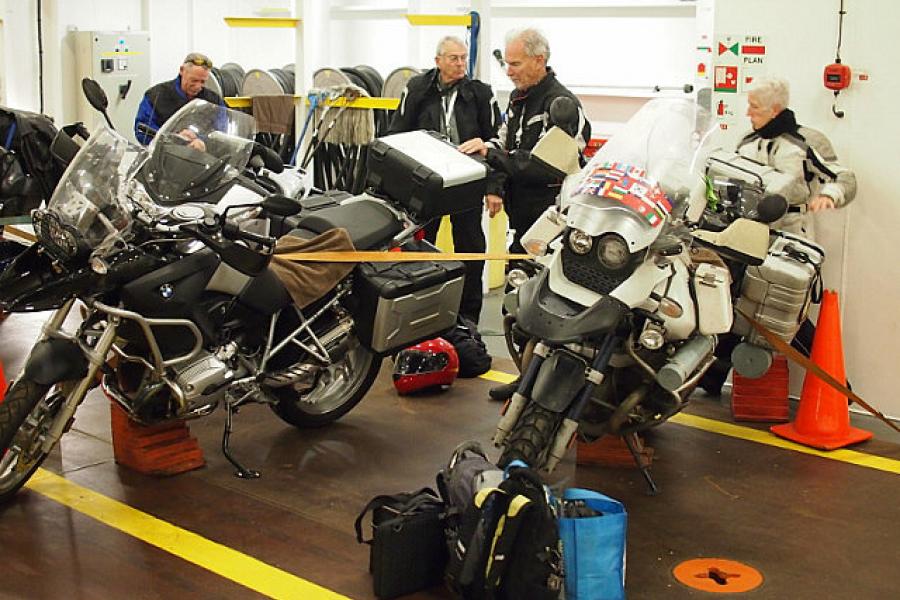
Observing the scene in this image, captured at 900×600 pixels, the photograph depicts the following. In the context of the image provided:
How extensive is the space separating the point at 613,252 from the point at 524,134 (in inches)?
85.9

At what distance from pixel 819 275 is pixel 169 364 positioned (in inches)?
124

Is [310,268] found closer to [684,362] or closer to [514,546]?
[684,362]

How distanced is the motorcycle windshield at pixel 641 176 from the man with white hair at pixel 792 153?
2.98 feet

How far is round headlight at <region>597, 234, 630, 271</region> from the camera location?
15.4 feet

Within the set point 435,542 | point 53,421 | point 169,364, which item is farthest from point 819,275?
point 53,421

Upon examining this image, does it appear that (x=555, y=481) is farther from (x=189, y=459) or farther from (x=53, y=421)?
(x=53, y=421)

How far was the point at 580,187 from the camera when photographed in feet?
15.9

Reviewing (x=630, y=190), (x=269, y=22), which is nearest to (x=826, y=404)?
(x=630, y=190)

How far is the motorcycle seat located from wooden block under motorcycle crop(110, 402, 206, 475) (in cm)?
108

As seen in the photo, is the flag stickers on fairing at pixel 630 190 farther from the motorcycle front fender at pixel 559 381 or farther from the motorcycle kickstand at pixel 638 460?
the motorcycle kickstand at pixel 638 460

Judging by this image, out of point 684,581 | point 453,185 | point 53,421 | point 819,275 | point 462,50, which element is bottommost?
point 684,581

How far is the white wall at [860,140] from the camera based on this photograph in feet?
20.0

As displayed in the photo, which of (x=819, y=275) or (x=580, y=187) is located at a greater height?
(x=580, y=187)

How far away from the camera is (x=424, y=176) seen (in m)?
5.73
